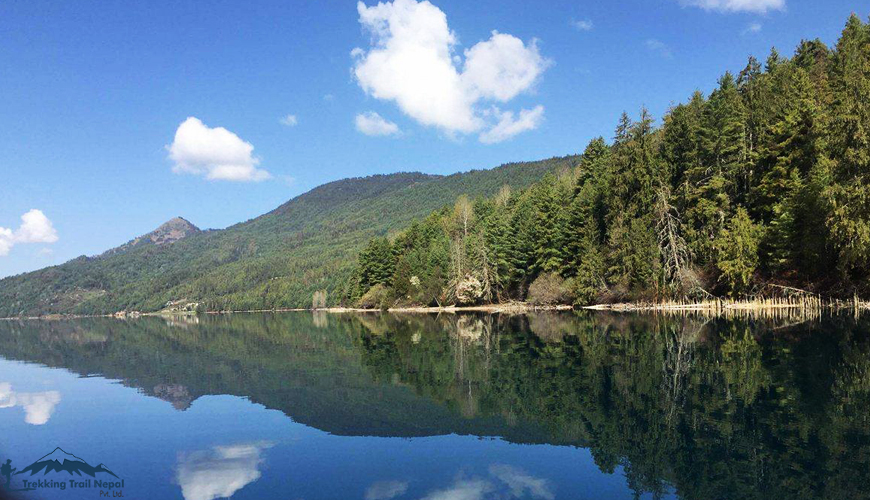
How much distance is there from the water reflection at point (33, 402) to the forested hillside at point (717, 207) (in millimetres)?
54098

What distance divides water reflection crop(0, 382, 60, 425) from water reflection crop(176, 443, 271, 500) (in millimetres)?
9121

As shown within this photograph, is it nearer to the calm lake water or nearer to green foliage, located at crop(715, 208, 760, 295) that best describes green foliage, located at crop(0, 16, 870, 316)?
green foliage, located at crop(715, 208, 760, 295)

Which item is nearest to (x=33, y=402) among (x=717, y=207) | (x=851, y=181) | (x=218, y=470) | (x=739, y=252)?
(x=218, y=470)

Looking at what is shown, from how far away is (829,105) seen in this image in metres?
54.9

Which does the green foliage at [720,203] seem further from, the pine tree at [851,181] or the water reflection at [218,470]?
the water reflection at [218,470]

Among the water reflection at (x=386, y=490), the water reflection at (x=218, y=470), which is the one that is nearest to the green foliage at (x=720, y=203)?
the water reflection at (x=386, y=490)

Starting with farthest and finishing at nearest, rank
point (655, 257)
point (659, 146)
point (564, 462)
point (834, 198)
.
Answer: point (659, 146), point (655, 257), point (834, 198), point (564, 462)

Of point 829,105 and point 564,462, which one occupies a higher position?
point 829,105

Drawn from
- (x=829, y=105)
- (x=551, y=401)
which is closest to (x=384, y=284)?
(x=829, y=105)

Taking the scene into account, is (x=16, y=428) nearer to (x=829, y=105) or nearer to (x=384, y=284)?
(x=829, y=105)

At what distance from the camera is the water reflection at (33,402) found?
19.1 meters

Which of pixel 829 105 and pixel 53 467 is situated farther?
pixel 829 105

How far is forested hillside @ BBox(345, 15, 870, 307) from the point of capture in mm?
47469

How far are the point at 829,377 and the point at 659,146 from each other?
207 ft
